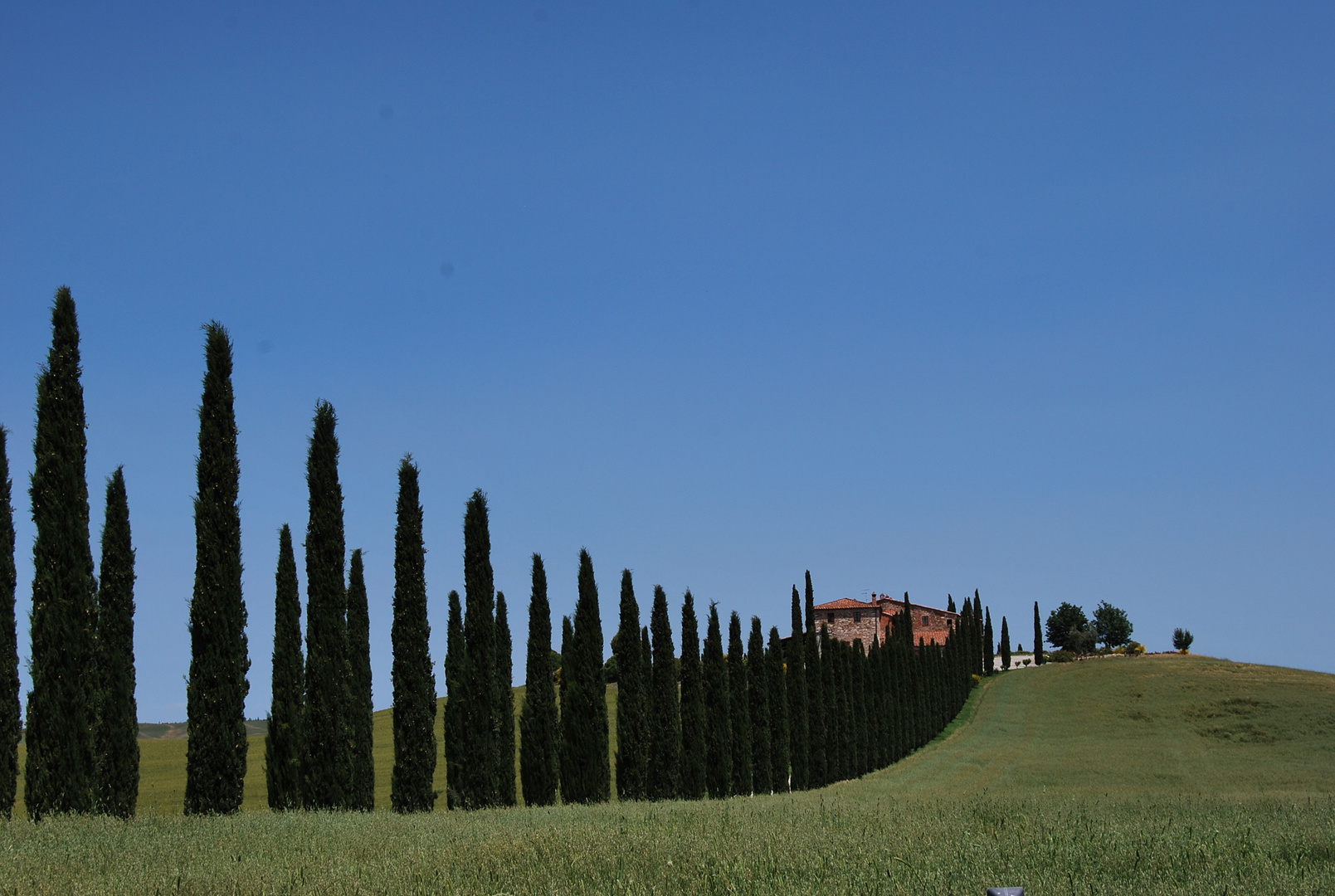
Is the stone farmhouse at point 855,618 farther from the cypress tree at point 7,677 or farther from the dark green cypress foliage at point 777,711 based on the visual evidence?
the cypress tree at point 7,677

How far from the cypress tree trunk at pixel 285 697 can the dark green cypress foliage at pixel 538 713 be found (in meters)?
6.01

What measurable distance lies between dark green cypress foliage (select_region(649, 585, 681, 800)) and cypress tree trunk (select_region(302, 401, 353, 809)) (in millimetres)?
10588

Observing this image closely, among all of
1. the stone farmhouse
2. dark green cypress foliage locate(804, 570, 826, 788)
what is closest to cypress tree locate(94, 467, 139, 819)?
dark green cypress foliage locate(804, 570, 826, 788)

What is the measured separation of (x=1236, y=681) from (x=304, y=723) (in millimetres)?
60844

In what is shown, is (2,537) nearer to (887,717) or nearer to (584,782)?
(584,782)

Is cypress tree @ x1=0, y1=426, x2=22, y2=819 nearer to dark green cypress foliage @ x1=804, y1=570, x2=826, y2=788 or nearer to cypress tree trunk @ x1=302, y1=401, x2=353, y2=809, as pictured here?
cypress tree trunk @ x1=302, y1=401, x2=353, y2=809

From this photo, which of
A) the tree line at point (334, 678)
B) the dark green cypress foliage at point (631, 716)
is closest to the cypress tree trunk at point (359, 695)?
the tree line at point (334, 678)

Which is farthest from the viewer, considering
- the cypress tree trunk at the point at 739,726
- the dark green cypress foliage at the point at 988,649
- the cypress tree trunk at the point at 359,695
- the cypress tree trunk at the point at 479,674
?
the dark green cypress foliage at the point at 988,649

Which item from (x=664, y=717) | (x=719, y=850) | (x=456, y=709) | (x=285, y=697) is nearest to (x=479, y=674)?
(x=456, y=709)

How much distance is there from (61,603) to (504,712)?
15508 millimetres

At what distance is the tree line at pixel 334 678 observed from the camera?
14797 mm

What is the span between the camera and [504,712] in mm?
28500

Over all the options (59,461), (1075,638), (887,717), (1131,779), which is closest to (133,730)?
(59,461)

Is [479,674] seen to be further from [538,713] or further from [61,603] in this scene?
[61,603]
